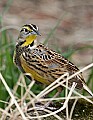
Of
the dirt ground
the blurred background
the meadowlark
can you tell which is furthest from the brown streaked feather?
the dirt ground

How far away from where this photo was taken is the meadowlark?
5.33 meters

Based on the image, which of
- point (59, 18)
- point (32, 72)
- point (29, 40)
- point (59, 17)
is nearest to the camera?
point (32, 72)

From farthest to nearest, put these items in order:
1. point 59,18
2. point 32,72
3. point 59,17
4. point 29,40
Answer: point 59,17 < point 59,18 < point 29,40 < point 32,72

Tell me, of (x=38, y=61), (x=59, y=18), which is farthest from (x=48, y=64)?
(x=59, y=18)

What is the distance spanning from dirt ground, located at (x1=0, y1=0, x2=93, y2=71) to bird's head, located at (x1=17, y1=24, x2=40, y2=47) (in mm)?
5817

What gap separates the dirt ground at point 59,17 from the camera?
1179 centimetres

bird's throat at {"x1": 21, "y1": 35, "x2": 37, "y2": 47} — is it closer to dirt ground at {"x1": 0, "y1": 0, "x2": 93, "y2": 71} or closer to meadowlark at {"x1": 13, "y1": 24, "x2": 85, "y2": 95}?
meadowlark at {"x1": 13, "y1": 24, "x2": 85, "y2": 95}

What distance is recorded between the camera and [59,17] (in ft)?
40.5

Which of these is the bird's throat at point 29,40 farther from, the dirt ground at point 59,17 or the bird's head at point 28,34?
the dirt ground at point 59,17

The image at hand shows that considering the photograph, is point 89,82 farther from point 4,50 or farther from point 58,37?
point 58,37

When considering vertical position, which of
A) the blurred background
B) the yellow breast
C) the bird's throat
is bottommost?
the yellow breast

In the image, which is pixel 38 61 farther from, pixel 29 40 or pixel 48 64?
pixel 29 40

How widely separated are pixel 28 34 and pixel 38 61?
0.25m

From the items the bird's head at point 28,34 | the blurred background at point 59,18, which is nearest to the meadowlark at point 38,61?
the bird's head at point 28,34
